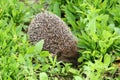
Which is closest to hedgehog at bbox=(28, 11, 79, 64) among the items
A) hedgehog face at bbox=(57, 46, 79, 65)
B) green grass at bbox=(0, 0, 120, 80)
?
hedgehog face at bbox=(57, 46, 79, 65)

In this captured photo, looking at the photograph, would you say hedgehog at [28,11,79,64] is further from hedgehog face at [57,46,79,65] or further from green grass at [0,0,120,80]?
green grass at [0,0,120,80]

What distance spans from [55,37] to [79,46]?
339 millimetres

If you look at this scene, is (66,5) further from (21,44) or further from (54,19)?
(21,44)

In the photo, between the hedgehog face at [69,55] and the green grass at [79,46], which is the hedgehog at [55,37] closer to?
the hedgehog face at [69,55]

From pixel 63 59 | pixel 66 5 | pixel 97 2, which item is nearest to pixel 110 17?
pixel 97 2

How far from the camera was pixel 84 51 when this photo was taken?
15.8 ft

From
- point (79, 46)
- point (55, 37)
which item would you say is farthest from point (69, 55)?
point (55, 37)

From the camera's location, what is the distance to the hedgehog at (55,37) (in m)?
4.89

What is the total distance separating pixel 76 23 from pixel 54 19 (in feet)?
2.17

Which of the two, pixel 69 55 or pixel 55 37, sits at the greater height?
pixel 55 37

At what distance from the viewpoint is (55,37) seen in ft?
16.2

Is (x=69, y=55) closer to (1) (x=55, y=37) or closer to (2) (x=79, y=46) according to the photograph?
(2) (x=79, y=46)

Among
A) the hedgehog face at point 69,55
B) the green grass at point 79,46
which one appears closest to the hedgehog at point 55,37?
the hedgehog face at point 69,55

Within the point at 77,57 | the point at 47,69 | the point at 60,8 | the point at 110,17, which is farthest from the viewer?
the point at 60,8
